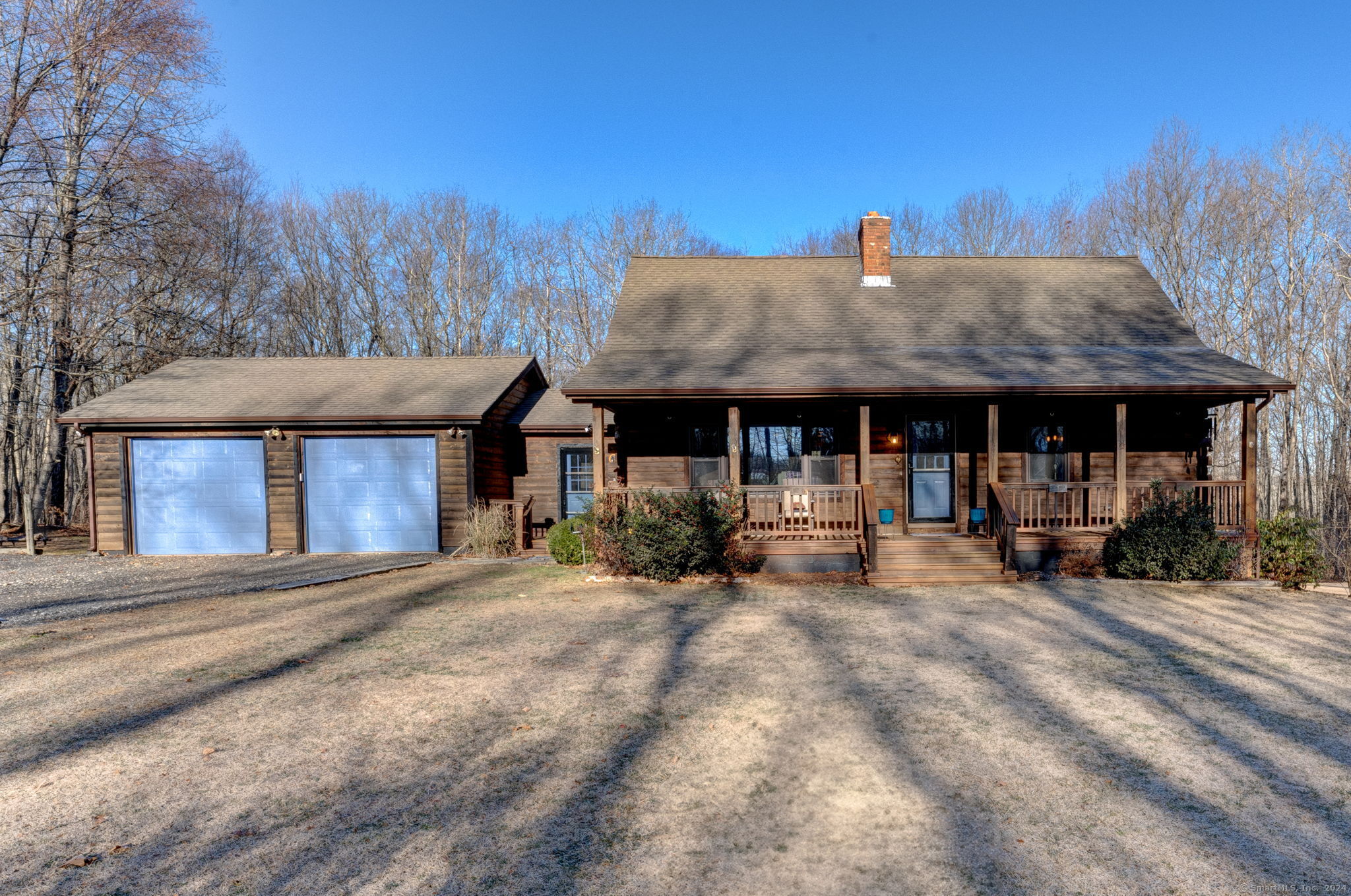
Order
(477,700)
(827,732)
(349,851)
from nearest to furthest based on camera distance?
(349,851), (827,732), (477,700)

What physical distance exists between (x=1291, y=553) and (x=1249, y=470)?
4.25 ft

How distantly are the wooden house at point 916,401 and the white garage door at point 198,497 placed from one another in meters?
7.21

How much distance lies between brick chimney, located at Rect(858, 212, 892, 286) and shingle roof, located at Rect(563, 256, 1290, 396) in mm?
296

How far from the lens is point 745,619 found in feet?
25.3

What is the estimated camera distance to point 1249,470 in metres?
10.6

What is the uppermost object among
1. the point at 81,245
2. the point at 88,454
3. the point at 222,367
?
the point at 81,245

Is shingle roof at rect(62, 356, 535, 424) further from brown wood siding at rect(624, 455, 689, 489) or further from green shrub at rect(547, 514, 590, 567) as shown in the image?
brown wood siding at rect(624, 455, 689, 489)

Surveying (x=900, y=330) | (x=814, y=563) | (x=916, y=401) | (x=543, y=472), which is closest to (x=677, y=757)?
(x=814, y=563)

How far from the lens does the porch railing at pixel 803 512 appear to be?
10.6m

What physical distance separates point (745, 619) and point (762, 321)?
23.7ft

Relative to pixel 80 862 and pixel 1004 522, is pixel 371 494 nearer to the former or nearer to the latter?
pixel 80 862

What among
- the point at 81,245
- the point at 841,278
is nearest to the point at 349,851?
the point at 841,278

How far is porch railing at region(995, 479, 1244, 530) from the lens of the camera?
34.9 feet

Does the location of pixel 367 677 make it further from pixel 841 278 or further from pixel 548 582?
pixel 841 278
